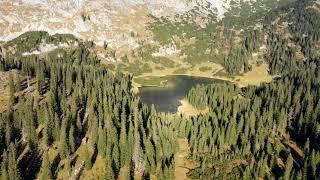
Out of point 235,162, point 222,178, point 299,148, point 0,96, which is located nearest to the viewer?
point 222,178

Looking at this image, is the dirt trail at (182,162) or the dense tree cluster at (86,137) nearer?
the dense tree cluster at (86,137)

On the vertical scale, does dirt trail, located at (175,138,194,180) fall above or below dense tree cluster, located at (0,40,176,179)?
below

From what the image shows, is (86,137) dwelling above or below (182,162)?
above

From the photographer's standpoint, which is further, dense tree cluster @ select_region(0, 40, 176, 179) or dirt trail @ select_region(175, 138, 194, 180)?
dirt trail @ select_region(175, 138, 194, 180)

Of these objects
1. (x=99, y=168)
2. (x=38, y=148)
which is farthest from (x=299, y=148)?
(x=38, y=148)

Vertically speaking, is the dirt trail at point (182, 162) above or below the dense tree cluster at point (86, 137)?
below

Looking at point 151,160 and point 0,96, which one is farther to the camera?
point 0,96

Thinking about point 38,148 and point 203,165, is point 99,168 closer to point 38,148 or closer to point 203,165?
point 38,148

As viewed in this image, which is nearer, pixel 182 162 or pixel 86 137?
pixel 182 162
